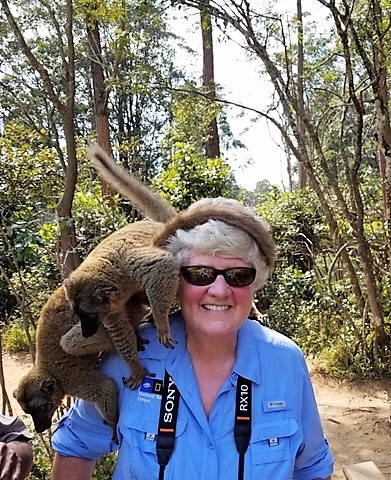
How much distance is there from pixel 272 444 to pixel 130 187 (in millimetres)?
1341

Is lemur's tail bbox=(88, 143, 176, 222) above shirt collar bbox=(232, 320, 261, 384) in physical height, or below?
above

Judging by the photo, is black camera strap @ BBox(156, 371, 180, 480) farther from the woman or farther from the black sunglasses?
the black sunglasses

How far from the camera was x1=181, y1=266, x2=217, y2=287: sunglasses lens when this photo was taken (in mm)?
1856

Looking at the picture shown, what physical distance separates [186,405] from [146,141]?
27.8 meters

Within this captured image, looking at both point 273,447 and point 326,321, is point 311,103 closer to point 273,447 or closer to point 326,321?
point 326,321

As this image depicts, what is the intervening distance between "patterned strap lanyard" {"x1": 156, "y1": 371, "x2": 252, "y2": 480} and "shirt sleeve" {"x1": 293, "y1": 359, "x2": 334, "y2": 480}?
25 cm

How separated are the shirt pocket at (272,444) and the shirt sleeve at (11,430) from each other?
1.05 metres

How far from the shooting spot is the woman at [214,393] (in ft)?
5.76

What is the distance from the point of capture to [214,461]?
1736mm

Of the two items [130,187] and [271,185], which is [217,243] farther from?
[271,185]

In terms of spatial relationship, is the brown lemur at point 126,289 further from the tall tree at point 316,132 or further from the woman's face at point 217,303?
the tall tree at point 316,132

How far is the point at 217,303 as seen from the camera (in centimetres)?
185

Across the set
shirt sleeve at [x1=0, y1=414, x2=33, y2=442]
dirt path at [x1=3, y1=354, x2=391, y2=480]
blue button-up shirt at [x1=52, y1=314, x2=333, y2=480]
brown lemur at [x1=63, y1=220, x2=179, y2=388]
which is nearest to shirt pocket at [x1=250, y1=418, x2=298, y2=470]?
blue button-up shirt at [x1=52, y1=314, x2=333, y2=480]

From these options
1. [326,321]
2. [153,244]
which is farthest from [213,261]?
[326,321]
